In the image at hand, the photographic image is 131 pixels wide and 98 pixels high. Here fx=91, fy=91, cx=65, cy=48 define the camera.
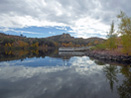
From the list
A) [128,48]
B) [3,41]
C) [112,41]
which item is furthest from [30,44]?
[128,48]

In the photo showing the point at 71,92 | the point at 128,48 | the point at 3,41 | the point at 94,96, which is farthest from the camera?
the point at 3,41

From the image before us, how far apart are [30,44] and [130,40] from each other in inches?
6341

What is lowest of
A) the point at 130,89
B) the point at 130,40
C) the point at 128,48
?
the point at 130,89

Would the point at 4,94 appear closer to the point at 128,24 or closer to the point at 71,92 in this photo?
the point at 71,92

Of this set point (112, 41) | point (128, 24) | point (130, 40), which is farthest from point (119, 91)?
point (112, 41)

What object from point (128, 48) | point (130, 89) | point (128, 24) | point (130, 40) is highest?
point (128, 24)

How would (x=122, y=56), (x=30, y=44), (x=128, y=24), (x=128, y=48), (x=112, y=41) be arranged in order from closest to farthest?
(x=128, y=24)
(x=128, y=48)
(x=122, y=56)
(x=112, y=41)
(x=30, y=44)

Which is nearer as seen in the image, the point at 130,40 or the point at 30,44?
the point at 130,40

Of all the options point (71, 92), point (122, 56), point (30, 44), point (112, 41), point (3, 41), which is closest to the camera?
point (71, 92)

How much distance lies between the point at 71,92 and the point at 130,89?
6.54 m

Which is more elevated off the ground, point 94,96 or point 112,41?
point 112,41

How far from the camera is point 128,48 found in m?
25.1

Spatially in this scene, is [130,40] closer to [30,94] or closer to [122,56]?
[122,56]

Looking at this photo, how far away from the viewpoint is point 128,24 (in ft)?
75.4
